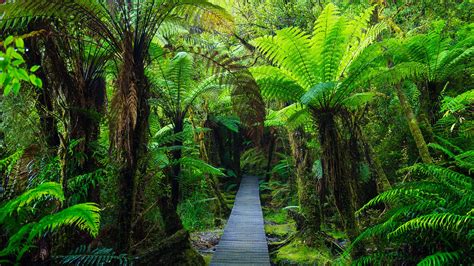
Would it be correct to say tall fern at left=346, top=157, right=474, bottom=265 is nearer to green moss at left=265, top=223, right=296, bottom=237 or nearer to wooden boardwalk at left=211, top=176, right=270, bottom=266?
wooden boardwalk at left=211, top=176, right=270, bottom=266

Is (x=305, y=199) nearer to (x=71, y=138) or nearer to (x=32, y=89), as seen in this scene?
(x=71, y=138)

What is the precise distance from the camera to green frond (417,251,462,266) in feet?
7.79

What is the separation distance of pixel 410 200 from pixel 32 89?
3.62 metres

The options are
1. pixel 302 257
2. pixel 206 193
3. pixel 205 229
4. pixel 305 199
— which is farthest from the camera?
pixel 206 193

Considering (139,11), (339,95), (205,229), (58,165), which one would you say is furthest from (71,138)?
(205,229)

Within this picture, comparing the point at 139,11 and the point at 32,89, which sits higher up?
the point at 139,11

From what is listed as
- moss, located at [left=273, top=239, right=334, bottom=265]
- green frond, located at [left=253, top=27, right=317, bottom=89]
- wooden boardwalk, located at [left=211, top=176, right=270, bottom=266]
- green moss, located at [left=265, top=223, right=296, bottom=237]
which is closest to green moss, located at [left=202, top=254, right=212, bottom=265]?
wooden boardwalk, located at [left=211, top=176, right=270, bottom=266]

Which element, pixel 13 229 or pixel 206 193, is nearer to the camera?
pixel 13 229

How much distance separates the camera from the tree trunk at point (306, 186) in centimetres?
492

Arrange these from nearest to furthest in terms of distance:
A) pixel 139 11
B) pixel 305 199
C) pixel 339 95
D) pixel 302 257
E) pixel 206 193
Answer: pixel 139 11
pixel 339 95
pixel 302 257
pixel 305 199
pixel 206 193

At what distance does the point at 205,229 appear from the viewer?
6.45 meters

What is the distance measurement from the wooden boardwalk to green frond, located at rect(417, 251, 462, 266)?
175 centimetres

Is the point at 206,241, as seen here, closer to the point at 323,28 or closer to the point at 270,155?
the point at 323,28

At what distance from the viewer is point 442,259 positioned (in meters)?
2.37
